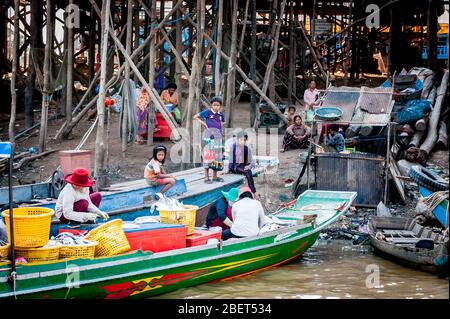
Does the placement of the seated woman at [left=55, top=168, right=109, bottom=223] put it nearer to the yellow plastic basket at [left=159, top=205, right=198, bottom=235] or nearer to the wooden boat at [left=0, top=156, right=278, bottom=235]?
the wooden boat at [left=0, top=156, right=278, bottom=235]

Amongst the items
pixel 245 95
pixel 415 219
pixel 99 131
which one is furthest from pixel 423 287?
pixel 245 95

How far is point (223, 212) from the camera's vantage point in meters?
11.0

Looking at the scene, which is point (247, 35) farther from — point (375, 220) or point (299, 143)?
point (375, 220)

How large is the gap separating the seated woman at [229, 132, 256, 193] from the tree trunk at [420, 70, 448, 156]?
4039 mm

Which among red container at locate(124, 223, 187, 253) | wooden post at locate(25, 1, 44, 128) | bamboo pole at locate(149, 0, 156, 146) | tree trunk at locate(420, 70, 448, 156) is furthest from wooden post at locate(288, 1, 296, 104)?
red container at locate(124, 223, 187, 253)

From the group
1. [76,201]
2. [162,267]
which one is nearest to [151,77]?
[76,201]

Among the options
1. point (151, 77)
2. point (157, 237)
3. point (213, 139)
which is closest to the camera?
point (157, 237)

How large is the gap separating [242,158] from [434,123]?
17.5ft

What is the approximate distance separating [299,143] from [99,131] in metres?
4.52

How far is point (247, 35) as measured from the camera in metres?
23.7

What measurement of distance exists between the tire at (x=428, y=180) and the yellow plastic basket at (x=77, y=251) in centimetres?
532

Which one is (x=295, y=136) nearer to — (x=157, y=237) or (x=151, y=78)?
(x=151, y=78)

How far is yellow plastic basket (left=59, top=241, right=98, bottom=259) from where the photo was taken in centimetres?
912

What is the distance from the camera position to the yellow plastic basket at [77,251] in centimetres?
912
